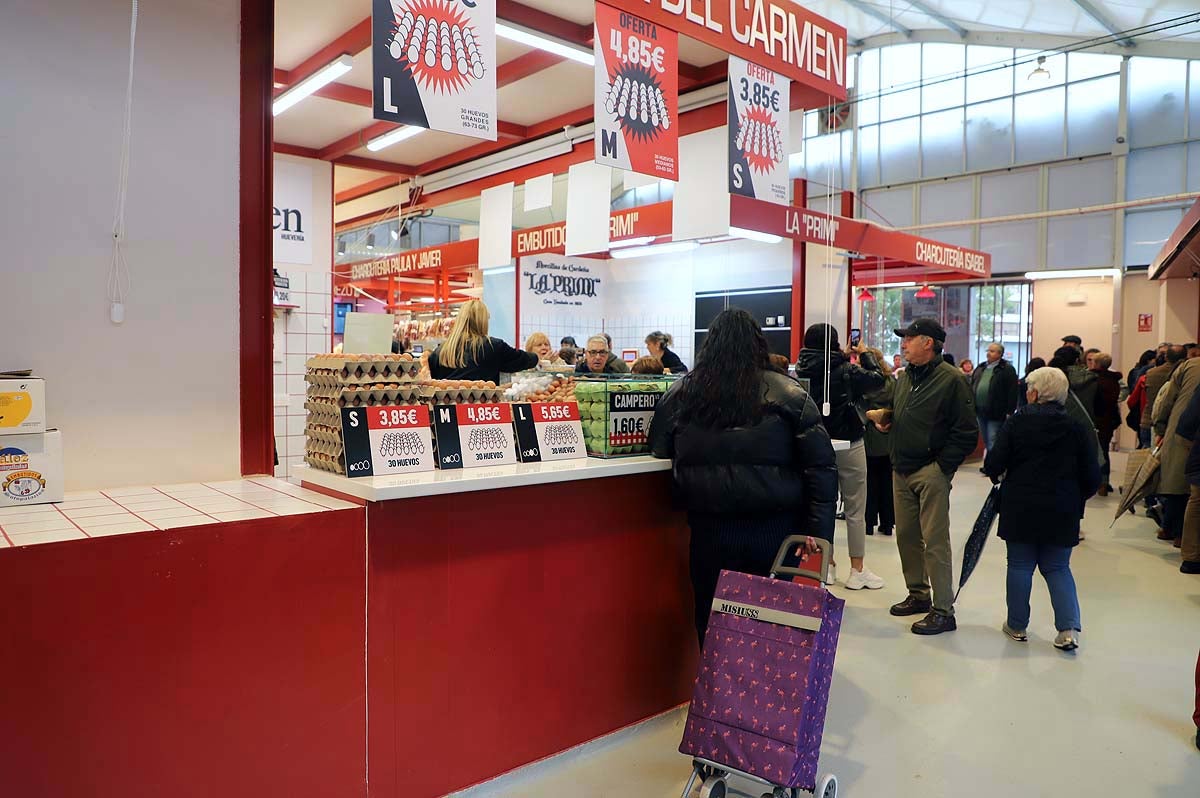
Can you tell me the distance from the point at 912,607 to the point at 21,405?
14.4 ft

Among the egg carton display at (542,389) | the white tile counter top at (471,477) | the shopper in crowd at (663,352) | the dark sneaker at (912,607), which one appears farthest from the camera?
the shopper in crowd at (663,352)

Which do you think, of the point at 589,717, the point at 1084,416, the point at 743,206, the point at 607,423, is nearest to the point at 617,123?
the point at 607,423

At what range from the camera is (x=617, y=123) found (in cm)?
377

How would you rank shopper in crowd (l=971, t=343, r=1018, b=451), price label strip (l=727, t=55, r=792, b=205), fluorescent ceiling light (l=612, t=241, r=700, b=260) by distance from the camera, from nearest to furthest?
price label strip (l=727, t=55, r=792, b=205) → shopper in crowd (l=971, t=343, r=1018, b=451) → fluorescent ceiling light (l=612, t=241, r=700, b=260)

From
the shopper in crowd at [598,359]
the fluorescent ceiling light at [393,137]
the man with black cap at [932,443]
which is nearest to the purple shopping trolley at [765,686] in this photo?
the man with black cap at [932,443]

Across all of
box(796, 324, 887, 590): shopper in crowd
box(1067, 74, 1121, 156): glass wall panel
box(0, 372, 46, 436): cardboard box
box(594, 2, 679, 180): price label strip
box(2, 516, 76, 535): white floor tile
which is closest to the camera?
box(2, 516, 76, 535): white floor tile

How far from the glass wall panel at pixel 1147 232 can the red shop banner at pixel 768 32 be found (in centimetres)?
1122

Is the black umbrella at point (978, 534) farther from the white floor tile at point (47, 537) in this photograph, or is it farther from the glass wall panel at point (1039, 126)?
the glass wall panel at point (1039, 126)

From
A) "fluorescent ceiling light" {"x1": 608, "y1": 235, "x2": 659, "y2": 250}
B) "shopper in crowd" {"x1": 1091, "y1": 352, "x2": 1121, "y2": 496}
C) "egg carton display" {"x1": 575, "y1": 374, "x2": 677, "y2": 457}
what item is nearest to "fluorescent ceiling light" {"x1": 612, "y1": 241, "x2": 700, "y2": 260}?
"fluorescent ceiling light" {"x1": 608, "y1": 235, "x2": 659, "y2": 250}

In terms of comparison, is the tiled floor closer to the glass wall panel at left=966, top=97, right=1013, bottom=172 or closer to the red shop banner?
the red shop banner

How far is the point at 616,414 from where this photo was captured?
3.24m

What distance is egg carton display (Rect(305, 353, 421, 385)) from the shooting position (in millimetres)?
2809

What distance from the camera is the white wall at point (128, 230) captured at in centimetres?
266

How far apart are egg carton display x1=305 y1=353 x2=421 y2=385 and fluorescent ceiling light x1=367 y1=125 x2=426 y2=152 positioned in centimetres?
431
